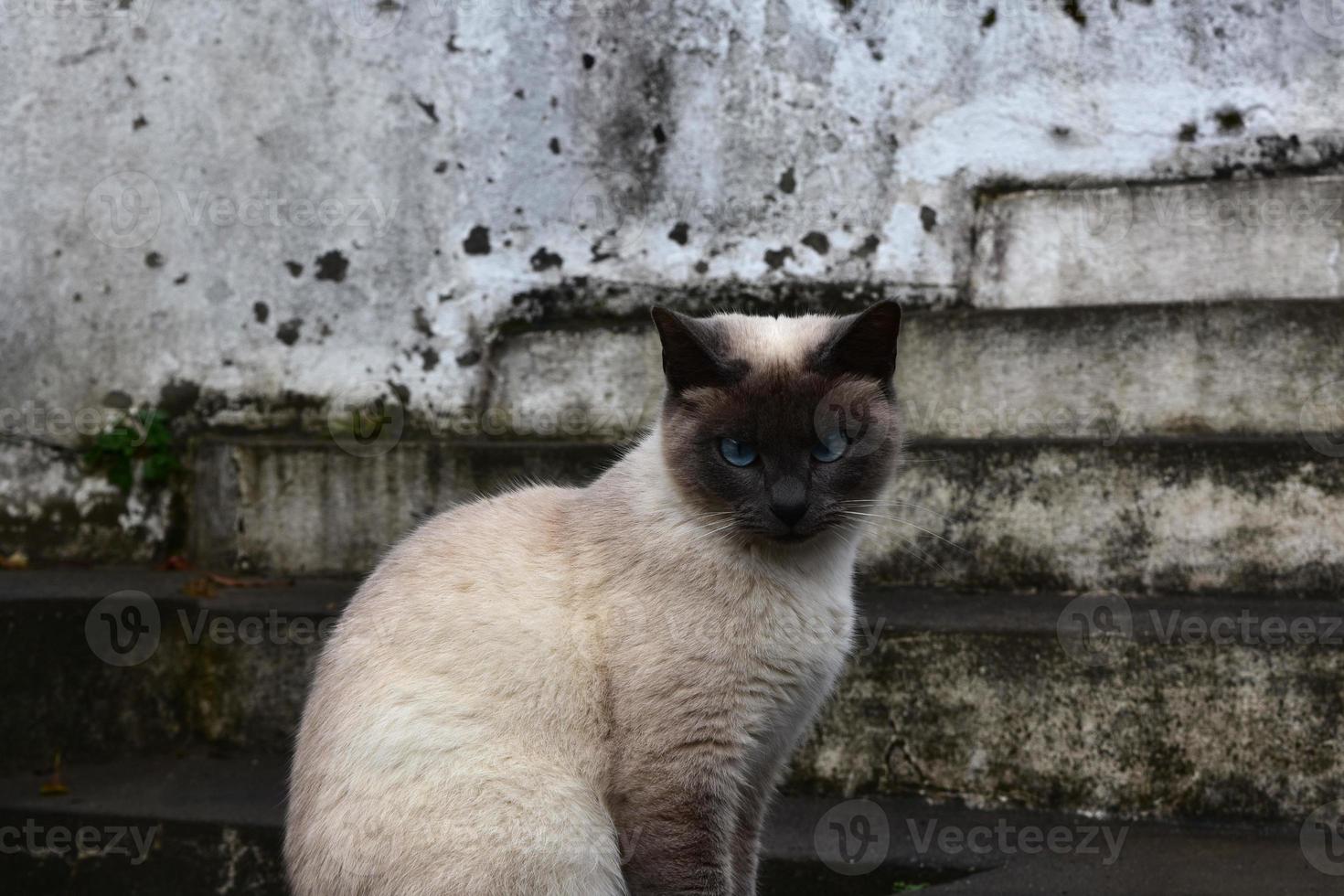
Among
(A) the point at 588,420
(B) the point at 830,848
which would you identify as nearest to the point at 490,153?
(A) the point at 588,420

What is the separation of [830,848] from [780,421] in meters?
1.66

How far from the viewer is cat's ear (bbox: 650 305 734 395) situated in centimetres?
311

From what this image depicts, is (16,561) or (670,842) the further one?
(16,561)

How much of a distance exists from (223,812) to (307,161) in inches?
116

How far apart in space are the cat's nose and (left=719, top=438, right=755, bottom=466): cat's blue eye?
0.16 metres

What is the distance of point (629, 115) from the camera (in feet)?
17.9

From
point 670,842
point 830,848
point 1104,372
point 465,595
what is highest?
point 1104,372

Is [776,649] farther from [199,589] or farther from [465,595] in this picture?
[199,589]

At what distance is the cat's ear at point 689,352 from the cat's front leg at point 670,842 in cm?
104

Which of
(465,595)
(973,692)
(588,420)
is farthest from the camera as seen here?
(588,420)

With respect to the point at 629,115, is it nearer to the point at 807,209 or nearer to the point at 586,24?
the point at 586,24

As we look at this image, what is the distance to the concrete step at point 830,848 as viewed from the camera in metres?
3.66

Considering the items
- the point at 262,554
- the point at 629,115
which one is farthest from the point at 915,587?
the point at 262,554

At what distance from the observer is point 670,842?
296 centimetres
